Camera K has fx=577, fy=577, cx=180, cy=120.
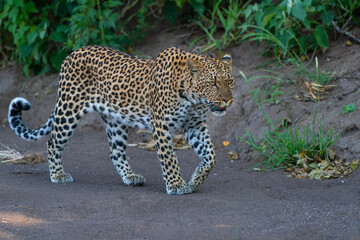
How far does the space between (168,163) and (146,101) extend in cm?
78

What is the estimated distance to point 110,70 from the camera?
6469mm

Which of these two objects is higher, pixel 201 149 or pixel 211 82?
pixel 211 82

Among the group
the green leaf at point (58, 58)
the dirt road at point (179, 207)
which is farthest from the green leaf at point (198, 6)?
the dirt road at point (179, 207)

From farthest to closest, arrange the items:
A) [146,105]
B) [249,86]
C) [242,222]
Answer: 1. [249,86]
2. [146,105]
3. [242,222]

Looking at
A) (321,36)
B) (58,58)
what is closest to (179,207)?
(321,36)

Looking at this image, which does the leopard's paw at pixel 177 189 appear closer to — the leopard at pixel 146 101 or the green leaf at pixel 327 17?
the leopard at pixel 146 101

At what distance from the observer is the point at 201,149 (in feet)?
19.9

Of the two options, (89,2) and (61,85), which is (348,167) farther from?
(89,2)

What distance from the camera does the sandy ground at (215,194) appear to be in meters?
4.57

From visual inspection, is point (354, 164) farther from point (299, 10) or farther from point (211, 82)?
point (299, 10)

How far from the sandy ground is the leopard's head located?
3.07 ft

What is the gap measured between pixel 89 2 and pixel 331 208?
5.86 metres

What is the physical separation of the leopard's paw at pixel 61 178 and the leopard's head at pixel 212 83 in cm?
190

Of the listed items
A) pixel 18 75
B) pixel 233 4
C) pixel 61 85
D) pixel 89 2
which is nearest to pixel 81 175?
pixel 61 85
